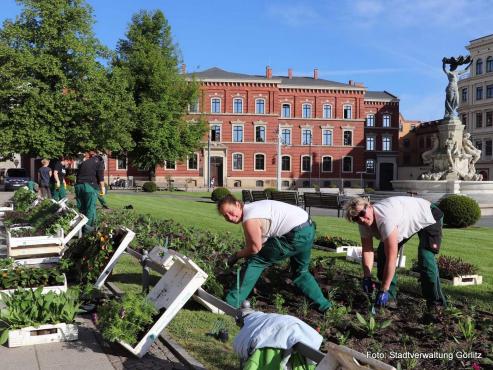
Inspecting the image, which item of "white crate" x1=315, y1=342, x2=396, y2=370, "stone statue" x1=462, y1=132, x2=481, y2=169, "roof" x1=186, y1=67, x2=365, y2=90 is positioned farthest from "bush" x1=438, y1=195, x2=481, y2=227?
"roof" x1=186, y1=67, x2=365, y2=90

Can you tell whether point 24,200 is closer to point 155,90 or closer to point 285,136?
point 155,90

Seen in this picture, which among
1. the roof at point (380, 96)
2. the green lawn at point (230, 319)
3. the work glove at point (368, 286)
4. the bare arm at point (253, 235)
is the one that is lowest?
the green lawn at point (230, 319)

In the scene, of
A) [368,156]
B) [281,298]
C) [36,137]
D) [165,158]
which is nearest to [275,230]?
[281,298]

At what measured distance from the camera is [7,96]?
103ft

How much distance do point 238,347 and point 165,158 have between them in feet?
137

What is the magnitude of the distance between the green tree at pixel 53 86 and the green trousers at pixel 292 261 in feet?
95.4

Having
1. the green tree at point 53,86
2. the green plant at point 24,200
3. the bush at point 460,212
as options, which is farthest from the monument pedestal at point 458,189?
the green tree at point 53,86

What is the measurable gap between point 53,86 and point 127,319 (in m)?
31.8

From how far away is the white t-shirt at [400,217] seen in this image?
5.12 meters

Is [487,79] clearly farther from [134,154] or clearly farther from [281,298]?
[281,298]

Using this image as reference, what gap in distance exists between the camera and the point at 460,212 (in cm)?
1609

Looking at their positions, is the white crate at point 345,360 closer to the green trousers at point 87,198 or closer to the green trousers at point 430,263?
the green trousers at point 430,263

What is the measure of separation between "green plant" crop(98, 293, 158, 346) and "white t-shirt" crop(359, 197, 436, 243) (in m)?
2.34

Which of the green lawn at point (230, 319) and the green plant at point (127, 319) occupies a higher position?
the green plant at point (127, 319)
